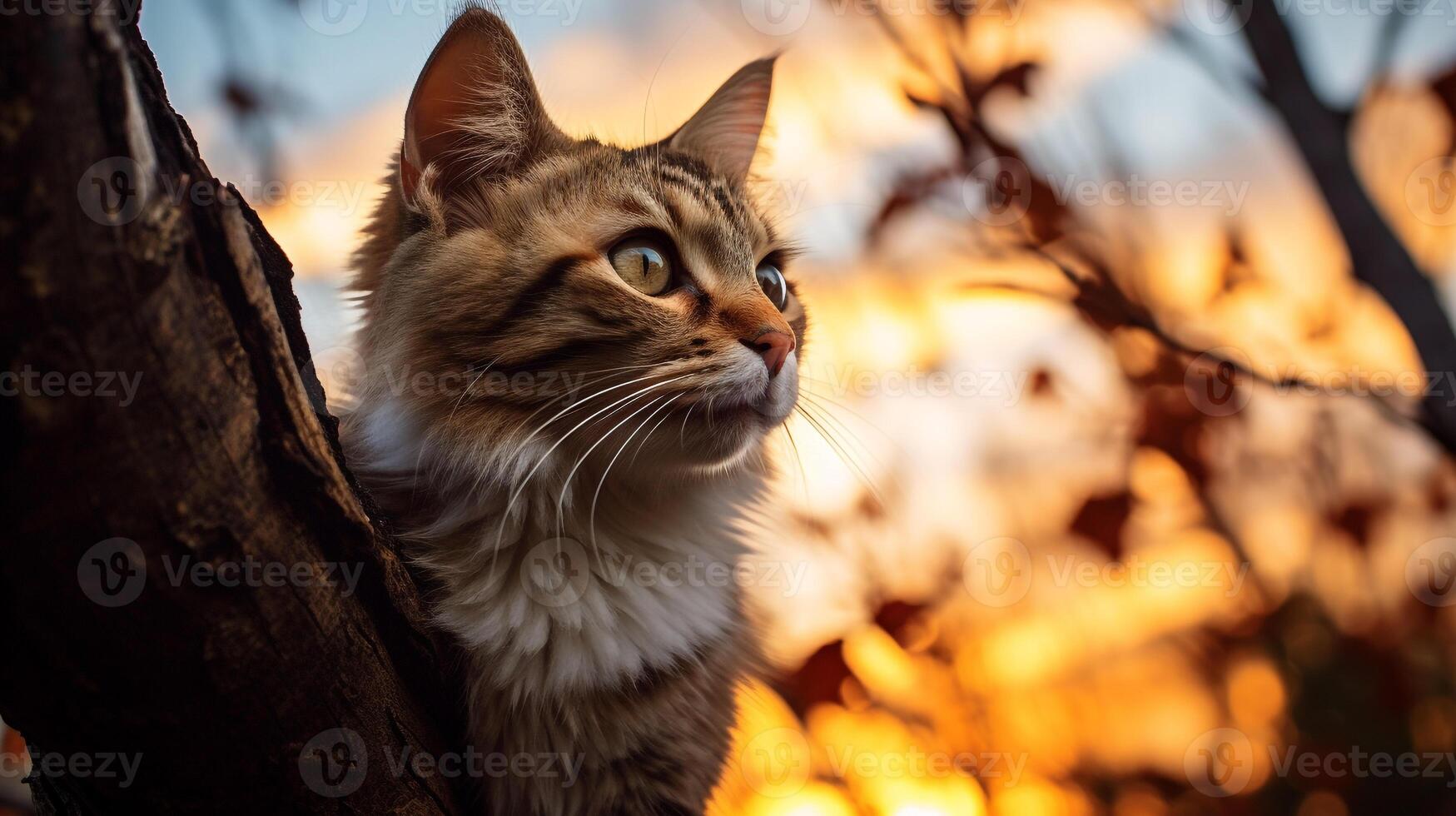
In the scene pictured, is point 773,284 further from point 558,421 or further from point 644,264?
point 558,421

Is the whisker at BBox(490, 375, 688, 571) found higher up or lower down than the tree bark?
lower down

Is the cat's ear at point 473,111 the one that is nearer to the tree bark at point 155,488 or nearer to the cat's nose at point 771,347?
the tree bark at point 155,488

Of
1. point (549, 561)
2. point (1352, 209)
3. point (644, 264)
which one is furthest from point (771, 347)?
point (1352, 209)

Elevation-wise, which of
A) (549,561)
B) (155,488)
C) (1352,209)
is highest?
(155,488)

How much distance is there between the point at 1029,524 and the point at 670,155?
6.99 ft

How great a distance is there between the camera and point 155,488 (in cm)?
77

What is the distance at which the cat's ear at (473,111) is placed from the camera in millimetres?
1425

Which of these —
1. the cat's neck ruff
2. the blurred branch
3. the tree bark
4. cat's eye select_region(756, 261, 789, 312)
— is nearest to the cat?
the cat's neck ruff

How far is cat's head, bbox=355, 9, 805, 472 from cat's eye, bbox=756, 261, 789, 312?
0.51 feet

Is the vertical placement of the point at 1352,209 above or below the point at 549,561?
above

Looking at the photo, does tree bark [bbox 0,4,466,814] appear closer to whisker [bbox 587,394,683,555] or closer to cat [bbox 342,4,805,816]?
cat [bbox 342,4,805,816]

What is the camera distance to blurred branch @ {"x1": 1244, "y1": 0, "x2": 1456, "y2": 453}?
1149 millimetres

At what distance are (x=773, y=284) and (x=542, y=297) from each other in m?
0.60

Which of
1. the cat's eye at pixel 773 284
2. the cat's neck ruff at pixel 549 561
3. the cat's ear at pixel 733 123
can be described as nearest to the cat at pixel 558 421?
the cat's neck ruff at pixel 549 561
